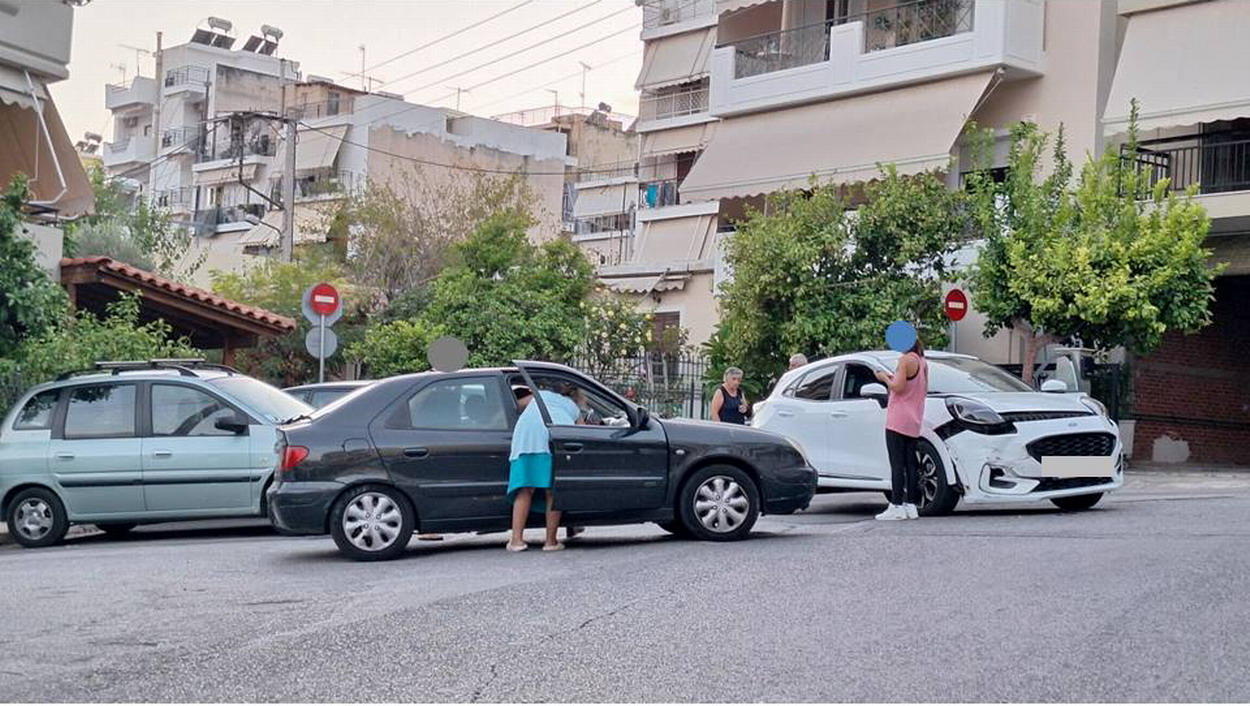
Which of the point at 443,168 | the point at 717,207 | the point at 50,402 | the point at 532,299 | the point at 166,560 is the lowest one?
the point at 166,560

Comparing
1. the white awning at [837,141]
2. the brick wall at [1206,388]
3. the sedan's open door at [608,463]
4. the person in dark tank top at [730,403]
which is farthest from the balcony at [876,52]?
the sedan's open door at [608,463]

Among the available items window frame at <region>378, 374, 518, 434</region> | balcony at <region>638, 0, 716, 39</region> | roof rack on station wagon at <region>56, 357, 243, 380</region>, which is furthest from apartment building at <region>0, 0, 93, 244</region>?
balcony at <region>638, 0, 716, 39</region>

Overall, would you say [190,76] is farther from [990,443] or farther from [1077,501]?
[990,443]

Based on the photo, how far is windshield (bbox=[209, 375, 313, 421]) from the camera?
1727cm

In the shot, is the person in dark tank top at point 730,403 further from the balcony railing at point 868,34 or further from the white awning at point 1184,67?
the balcony railing at point 868,34

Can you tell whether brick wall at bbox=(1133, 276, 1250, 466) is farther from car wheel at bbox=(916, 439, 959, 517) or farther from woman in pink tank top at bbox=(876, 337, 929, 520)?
woman in pink tank top at bbox=(876, 337, 929, 520)

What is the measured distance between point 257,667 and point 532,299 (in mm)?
22497

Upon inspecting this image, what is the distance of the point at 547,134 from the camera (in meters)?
73.5

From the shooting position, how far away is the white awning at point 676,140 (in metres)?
45.3

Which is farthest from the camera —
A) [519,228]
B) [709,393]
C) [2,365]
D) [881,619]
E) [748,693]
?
[519,228]

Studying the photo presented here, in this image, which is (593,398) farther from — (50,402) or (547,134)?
(547,134)

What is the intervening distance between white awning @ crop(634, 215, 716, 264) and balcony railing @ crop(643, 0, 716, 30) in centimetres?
591

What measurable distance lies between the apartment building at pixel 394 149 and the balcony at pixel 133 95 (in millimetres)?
11547

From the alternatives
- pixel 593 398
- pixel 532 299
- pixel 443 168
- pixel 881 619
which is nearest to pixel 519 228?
pixel 532 299
